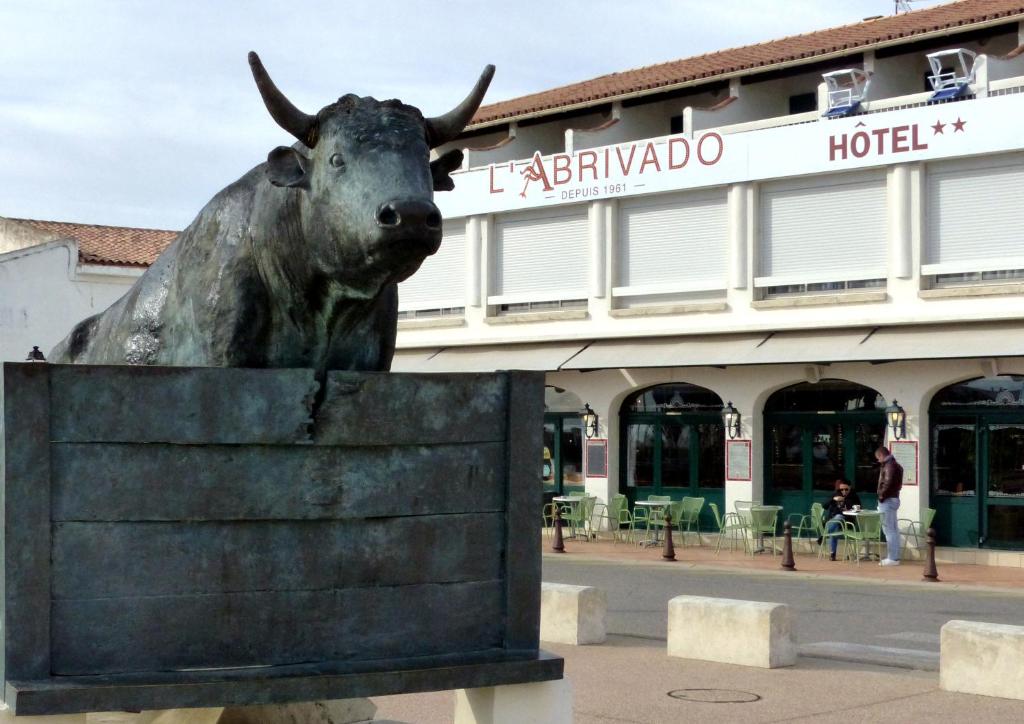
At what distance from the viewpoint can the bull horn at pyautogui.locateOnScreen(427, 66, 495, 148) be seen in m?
4.45

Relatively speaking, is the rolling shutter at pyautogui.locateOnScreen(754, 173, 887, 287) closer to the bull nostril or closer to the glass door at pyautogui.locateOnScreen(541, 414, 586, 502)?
the glass door at pyautogui.locateOnScreen(541, 414, 586, 502)

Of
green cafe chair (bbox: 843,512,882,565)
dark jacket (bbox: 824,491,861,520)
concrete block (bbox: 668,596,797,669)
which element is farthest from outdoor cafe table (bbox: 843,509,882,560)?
concrete block (bbox: 668,596,797,669)

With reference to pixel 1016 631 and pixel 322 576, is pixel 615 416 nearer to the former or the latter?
pixel 1016 631

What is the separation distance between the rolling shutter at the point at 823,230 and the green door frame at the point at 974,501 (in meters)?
2.82

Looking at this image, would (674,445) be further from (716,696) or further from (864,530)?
(716,696)

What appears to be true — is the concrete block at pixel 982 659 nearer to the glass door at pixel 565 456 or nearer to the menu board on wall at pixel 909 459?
the menu board on wall at pixel 909 459

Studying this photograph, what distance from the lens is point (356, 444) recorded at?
14.8ft

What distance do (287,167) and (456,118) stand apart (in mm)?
535

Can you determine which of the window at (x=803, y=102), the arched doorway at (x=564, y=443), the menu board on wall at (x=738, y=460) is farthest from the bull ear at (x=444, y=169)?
the arched doorway at (x=564, y=443)

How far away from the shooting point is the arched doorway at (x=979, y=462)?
2475cm

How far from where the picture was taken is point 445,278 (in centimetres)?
3338

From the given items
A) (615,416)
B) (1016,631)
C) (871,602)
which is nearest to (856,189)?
(615,416)

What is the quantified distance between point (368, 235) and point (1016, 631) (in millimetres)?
7517

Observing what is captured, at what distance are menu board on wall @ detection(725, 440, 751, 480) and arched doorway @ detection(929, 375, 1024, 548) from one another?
11.6 feet
